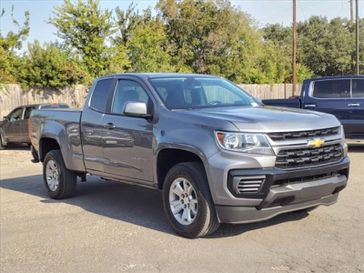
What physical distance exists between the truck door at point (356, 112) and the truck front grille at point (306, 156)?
299 inches

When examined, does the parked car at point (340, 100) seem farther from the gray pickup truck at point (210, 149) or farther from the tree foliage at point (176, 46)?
the tree foliage at point (176, 46)

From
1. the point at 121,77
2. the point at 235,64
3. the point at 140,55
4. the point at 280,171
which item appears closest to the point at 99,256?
the point at 280,171

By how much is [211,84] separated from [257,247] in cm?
268

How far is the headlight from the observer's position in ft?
18.6

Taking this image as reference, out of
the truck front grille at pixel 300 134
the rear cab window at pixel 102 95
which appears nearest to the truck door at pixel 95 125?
the rear cab window at pixel 102 95

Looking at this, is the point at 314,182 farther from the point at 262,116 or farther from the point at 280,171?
the point at 262,116

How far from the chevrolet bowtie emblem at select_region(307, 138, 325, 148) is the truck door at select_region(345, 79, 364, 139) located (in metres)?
7.93

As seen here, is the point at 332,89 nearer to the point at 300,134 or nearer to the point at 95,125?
the point at 95,125

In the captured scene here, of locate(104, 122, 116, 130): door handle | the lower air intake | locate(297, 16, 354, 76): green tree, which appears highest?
locate(297, 16, 354, 76): green tree

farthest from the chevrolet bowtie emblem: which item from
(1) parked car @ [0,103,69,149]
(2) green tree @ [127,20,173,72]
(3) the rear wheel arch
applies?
(2) green tree @ [127,20,173,72]

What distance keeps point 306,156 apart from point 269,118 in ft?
1.89

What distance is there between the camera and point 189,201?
6.21m

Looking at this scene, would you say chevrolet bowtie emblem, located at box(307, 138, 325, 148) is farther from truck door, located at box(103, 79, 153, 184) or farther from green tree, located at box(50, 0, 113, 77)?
green tree, located at box(50, 0, 113, 77)

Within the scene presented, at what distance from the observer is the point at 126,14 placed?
91.8ft
